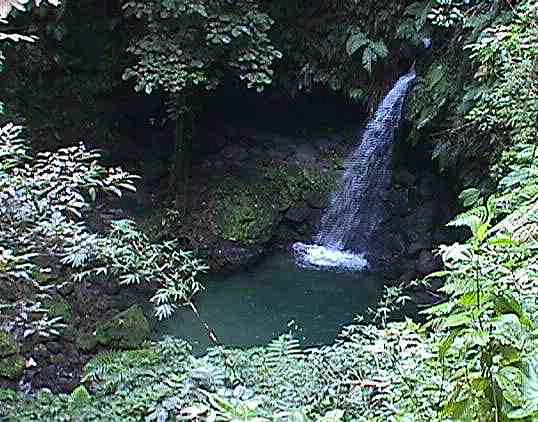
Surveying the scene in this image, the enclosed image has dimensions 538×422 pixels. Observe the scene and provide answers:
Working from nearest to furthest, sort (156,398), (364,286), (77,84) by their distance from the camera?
(156,398)
(364,286)
(77,84)

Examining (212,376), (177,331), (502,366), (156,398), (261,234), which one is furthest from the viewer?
(261,234)

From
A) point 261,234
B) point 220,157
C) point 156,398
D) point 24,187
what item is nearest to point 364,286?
point 261,234

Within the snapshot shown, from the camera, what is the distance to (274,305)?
6078 millimetres

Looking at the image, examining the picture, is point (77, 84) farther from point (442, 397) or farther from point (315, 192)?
point (442, 397)

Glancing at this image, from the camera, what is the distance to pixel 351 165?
7750 mm

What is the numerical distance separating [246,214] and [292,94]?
5.19 ft

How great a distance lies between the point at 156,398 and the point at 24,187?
1.14 m

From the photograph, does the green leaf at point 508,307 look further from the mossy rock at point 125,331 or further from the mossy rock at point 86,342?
the mossy rock at point 86,342

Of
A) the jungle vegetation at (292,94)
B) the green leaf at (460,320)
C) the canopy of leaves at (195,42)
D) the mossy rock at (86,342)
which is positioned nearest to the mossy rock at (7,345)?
the jungle vegetation at (292,94)

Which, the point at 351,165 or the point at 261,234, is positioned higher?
the point at 351,165

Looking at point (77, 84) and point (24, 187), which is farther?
point (77, 84)

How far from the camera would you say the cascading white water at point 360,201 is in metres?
7.12

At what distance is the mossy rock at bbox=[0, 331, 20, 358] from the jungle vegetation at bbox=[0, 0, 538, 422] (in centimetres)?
15

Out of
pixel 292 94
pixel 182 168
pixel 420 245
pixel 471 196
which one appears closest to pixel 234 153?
pixel 182 168
